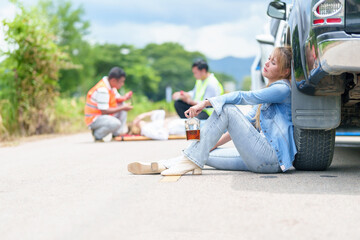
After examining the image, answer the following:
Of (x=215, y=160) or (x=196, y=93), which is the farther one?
(x=196, y=93)

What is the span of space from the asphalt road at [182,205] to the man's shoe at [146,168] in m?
0.09

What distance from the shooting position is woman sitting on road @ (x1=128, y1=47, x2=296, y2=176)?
4.54m

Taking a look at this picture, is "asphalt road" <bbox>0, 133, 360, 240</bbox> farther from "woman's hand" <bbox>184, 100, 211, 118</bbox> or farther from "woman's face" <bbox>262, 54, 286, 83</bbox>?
"woman's face" <bbox>262, 54, 286, 83</bbox>

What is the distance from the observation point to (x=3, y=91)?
1215cm

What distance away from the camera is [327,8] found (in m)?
4.02

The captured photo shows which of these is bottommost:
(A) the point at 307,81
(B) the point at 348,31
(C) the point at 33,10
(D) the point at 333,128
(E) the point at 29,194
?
(E) the point at 29,194

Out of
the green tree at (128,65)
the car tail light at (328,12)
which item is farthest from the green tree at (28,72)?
the green tree at (128,65)

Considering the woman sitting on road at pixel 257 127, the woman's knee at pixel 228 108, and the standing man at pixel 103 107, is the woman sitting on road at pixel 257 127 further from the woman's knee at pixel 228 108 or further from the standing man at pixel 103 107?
the standing man at pixel 103 107

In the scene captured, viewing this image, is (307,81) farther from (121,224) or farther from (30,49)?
(30,49)

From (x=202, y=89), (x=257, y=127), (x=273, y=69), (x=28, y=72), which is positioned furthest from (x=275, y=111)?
(x=28, y=72)

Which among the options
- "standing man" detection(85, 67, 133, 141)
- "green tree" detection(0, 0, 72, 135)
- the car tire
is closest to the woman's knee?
the car tire

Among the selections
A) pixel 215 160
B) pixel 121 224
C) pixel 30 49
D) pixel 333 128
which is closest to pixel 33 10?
pixel 30 49

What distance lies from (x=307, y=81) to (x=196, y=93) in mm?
6109

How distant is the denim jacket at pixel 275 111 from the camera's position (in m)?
4.52
